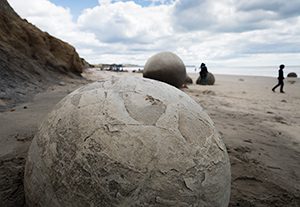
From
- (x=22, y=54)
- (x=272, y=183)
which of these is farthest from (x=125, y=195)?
(x=22, y=54)

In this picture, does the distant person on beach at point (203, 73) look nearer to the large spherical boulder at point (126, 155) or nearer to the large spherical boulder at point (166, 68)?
the large spherical boulder at point (166, 68)

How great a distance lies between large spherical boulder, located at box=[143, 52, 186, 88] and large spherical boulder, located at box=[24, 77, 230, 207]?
26.0ft

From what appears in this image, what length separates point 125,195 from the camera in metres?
1.62

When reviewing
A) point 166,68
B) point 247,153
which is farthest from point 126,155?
point 166,68

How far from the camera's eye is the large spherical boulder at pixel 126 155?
1642 mm

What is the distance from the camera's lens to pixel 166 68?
9859 mm

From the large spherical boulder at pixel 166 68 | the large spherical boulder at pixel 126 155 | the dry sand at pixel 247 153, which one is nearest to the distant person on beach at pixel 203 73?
the large spherical boulder at pixel 166 68

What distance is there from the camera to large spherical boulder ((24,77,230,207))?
164 centimetres

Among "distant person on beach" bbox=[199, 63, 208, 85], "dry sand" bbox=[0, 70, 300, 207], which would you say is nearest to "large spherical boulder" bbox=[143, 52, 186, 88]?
"dry sand" bbox=[0, 70, 300, 207]

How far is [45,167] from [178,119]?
909 millimetres

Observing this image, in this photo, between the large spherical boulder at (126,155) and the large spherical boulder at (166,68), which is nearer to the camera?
the large spherical boulder at (126,155)

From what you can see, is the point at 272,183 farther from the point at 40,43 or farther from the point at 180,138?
the point at 40,43

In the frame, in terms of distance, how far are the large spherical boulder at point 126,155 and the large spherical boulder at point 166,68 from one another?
7.93m

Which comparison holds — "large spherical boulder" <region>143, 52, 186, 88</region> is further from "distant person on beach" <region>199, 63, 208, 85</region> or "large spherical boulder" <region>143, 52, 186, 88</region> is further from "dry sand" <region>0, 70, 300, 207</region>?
"distant person on beach" <region>199, 63, 208, 85</region>
